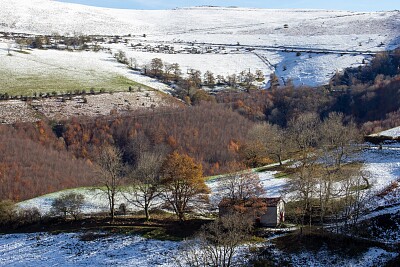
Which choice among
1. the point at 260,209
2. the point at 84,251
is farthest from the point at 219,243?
the point at 84,251

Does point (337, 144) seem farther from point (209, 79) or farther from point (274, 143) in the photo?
point (209, 79)

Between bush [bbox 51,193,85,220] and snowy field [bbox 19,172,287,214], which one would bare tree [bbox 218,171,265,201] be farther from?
bush [bbox 51,193,85,220]

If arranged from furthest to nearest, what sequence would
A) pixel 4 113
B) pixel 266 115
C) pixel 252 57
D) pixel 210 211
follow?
pixel 252 57 < pixel 266 115 < pixel 4 113 < pixel 210 211

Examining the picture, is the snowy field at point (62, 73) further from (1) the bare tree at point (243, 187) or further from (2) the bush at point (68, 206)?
(1) the bare tree at point (243, 187)

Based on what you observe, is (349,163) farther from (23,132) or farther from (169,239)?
(23,132)

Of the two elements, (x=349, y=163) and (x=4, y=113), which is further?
(x=4, y=113)

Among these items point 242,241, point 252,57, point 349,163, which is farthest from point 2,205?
point 252,57

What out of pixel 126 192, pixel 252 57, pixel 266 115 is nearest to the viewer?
pixel 126 192
